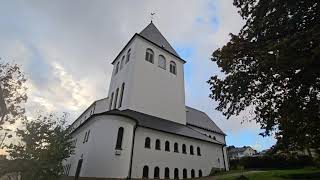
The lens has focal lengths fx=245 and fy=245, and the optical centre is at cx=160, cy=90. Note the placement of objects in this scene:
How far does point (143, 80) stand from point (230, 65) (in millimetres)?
21786

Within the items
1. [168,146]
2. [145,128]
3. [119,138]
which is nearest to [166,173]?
[168,146]

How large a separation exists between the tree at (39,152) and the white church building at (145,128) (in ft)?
9.99

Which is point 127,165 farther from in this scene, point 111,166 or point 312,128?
point 312,128

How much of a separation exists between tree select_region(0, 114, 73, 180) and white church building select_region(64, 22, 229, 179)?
3.04 meters

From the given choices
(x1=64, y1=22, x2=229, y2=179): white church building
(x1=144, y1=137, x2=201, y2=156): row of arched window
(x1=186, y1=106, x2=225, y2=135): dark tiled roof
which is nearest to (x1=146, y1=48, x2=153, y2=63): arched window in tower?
(x1=64, y1=22, x2=229, y2=179): white church building

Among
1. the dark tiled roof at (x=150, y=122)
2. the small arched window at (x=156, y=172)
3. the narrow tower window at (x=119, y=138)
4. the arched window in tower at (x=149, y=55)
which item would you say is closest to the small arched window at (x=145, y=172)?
the small arched window at (x=156, y=172)

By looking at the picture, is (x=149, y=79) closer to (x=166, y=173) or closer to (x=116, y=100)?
(x=116, y=100)

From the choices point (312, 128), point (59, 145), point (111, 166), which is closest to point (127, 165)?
point (111, 166)

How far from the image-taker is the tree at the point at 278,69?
11867 millimetres

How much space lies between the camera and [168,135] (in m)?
29.3

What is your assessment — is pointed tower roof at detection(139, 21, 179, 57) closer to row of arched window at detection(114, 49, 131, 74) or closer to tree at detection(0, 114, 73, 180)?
row of arched window at detection(114, 49, 131, 74)

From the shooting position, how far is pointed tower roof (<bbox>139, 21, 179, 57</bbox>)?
41.4 meters

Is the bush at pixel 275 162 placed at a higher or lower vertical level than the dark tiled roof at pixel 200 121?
lower

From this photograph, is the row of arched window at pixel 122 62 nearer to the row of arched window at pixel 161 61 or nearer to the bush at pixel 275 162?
the row of arched window at pixel 161 61
